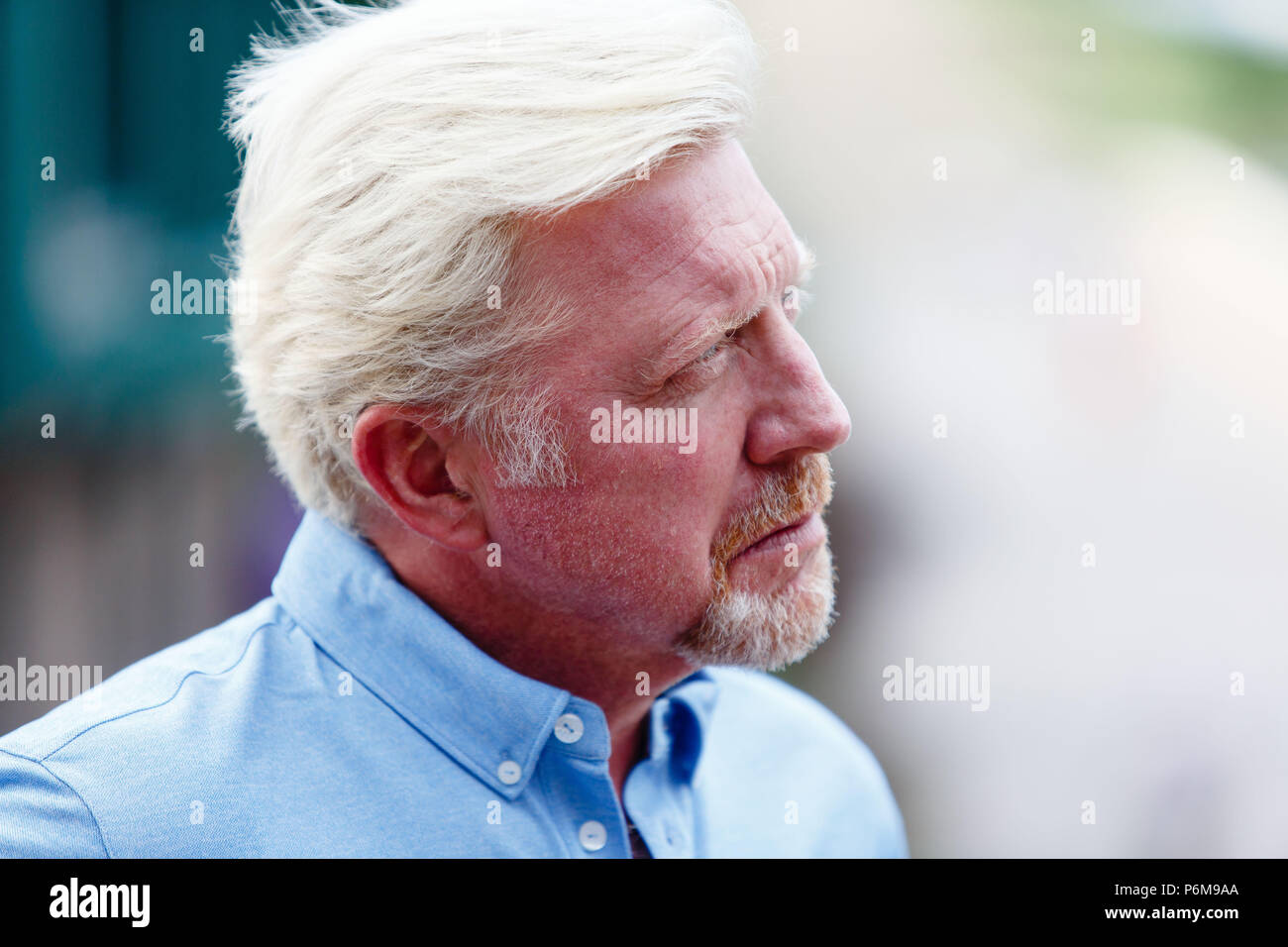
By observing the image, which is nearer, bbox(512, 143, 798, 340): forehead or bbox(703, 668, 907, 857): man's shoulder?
bbox(512, 143, 798, 340): forehead

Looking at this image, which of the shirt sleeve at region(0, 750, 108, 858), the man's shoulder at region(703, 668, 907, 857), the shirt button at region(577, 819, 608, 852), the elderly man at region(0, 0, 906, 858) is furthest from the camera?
the man's shoulder at region(703, 668, 907, 857)

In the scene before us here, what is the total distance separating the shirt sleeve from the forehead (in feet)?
2.90

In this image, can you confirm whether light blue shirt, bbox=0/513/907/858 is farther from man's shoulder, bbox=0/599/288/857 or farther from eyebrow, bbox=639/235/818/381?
eyebrow, bbox=639/235/818/381

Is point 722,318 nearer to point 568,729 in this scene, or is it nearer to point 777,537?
point 777,537

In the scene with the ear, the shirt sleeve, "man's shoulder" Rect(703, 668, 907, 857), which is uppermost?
the ear

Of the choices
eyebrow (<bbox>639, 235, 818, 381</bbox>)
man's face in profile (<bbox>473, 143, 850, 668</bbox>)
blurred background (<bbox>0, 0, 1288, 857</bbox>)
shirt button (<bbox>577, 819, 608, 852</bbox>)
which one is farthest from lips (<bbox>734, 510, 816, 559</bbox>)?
blurred background (<bbox>0, 0, 1288, 857</bbox>)

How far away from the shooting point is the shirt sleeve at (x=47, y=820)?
1137 millimetres

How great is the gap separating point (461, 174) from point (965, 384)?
85.0 inches

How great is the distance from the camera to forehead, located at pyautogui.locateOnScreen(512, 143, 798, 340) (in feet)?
4.15

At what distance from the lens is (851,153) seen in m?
2.81

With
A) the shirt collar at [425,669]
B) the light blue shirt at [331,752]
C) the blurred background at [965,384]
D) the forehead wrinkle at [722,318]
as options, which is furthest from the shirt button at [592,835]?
the blurred background at [965,384]

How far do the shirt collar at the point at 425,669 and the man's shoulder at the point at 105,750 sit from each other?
0.47 feet
